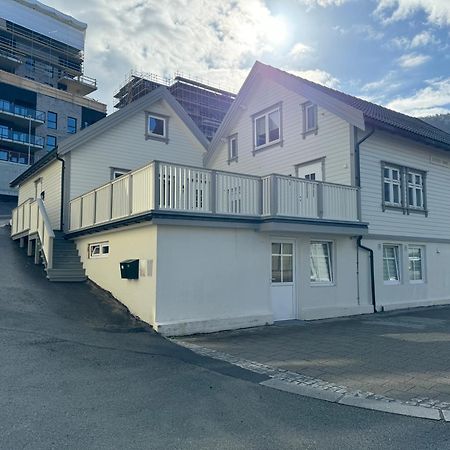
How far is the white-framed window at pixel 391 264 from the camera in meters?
14.4

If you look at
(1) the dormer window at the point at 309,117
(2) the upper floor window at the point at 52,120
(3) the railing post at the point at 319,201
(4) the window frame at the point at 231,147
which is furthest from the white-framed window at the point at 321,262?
(2) the upper floor window at the point at 52,120

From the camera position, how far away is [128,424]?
14.2ft

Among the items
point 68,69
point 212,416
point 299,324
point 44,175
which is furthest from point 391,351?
point 68,69

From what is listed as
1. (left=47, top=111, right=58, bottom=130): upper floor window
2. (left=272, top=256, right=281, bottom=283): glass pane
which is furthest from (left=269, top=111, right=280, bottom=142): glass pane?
(left=47, top=111, right=58, bottom=130): upper floor window

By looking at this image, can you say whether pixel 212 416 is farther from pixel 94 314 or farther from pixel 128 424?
pixel 94 314

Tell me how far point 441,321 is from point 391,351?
482 cm

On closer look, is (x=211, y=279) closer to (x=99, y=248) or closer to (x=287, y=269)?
(x=287, y=269)

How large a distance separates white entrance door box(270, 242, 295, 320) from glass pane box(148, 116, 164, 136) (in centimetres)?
1061

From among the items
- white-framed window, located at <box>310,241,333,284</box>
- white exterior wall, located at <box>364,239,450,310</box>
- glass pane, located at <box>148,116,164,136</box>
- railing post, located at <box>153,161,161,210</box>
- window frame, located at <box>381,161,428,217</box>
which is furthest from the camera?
A: glass pane, located at <box>148,116,164,136</box>

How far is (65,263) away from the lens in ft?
44.4

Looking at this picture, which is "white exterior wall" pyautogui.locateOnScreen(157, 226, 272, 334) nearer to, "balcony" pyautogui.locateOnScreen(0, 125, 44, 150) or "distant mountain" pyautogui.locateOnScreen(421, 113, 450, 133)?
"distant mountain" pyautogui.locateOnScreen(421, 113, 450, 133)

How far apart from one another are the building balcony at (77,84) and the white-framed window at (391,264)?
52149 mm

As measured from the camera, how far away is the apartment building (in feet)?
143

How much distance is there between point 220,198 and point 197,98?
46.2m
